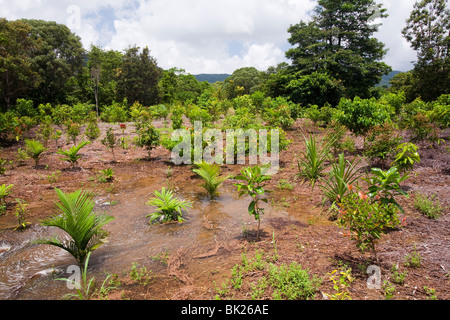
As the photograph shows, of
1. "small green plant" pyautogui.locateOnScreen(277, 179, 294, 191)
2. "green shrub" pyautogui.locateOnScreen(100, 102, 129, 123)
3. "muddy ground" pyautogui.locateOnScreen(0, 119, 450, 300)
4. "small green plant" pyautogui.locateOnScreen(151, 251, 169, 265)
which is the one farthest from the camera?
"green shrub" pyautogui.locateOnScreen(100, 102, 129, 123)

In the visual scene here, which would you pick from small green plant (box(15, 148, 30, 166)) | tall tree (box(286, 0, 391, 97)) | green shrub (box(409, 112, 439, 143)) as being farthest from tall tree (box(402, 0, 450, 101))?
small green plant (box(15, 148, 30, 166))

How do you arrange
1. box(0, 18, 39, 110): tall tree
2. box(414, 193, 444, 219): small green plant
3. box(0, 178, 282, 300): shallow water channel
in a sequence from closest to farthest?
box(0, 178, 282, 300): shallow water channel < box(414, 193, 444, 219): small green plant < box(0, 18, 39, 110): tall tree

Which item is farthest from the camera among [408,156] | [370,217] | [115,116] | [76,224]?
[115,116]

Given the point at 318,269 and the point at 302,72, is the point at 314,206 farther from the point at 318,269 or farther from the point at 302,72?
the point at 302,72

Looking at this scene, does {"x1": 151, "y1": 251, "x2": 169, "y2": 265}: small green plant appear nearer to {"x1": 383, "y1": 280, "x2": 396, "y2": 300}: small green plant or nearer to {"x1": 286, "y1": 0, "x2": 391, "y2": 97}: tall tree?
{"x1": 383, "y1": 280, "x2": 396, "y2": 300}: small green plant

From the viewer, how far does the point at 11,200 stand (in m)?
5.38

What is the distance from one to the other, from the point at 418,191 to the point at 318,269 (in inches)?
130

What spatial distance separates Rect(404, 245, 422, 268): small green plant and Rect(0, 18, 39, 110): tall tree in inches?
610

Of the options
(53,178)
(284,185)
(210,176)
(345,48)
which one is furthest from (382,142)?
(345,48)

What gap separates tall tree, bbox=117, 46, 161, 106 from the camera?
67.2 ft

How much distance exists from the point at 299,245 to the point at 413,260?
1.28 metres

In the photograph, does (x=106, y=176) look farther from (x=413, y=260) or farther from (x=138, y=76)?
(x=138, y=76)

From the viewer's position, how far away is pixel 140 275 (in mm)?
2965

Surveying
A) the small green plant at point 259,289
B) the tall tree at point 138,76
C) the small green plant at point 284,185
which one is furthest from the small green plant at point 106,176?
the tall tree at point 138,76
